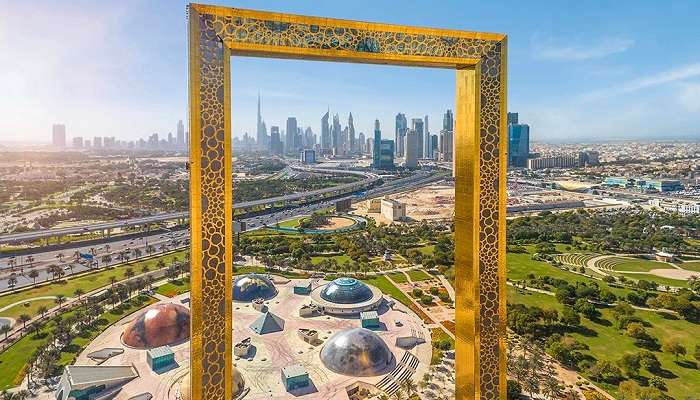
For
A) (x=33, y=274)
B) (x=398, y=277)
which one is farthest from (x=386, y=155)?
(x=33, y=274)

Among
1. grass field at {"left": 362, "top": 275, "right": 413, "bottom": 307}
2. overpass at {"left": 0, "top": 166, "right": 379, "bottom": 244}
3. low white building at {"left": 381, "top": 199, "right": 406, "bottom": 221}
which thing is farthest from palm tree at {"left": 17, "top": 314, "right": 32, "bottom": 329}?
low white building at {"left": 381, "top": 199, "right": 406, "bottom": 221}

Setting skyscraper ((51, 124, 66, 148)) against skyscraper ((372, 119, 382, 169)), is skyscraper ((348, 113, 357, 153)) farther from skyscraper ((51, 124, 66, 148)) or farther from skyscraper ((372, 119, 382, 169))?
skyscraper ((51, 124, 66, 148))

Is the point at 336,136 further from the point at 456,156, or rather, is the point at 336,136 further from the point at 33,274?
the point at 456,156

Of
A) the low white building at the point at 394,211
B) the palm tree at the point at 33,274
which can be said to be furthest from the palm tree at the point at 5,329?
the low white building at the point at 394,211

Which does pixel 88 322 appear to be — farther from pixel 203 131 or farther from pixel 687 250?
pixel 687 250

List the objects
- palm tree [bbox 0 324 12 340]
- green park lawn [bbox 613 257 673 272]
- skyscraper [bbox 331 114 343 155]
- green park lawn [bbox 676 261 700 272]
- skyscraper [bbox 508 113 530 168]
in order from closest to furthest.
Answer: palm tree [bbox 0 324 12 340] < green park lawn [bbox 676 261 700 272] < green park lawn [bbox 613 257 673 272] < skyscraper [bbox 508 113 530 168] < skyscraper [bbox 331 114 343 155]

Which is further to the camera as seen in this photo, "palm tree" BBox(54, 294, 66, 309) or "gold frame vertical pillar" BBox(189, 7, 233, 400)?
"palm tree" BBox(54, 294, 66, 309)
